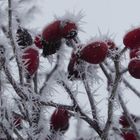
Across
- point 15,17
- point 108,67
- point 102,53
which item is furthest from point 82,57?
point 15,17

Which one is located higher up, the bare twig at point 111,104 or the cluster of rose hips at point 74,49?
the cluster of rose hips at point 74,49

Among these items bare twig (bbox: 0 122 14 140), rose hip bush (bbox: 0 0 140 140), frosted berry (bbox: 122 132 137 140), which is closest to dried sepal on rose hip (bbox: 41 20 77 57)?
rose hip bush (bbox: 0 0 140 140)

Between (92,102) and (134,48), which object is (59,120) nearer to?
(92,102)

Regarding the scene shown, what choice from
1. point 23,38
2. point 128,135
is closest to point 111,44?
point 23,38

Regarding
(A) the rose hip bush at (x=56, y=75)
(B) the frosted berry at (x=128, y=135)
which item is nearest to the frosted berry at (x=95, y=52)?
(A) the rose hip bush at (x=56, y=75)

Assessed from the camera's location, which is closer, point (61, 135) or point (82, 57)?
point (82, 57)

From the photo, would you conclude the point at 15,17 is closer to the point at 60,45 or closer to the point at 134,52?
the point at 60,45

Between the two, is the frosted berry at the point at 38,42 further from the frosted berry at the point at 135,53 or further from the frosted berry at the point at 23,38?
the frosted berry at the point at 135,53

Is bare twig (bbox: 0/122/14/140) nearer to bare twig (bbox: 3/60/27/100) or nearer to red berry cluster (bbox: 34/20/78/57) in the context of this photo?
bare twig (bbox: 3/60/27/100)
